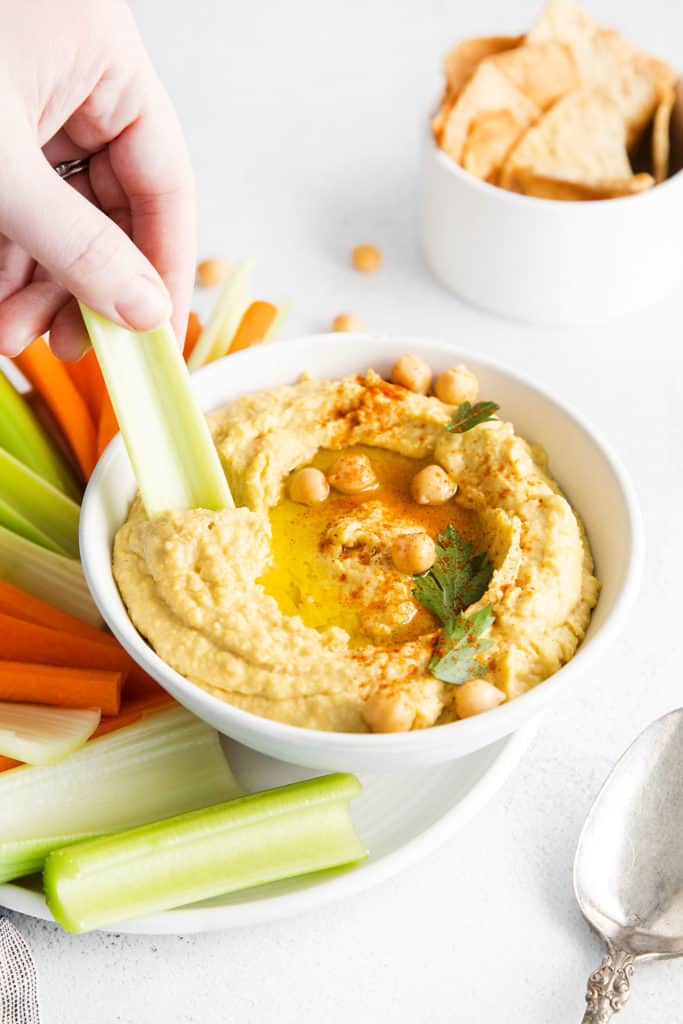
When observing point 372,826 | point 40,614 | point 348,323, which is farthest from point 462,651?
point 348,323

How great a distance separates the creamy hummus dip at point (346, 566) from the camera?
9.60 ft

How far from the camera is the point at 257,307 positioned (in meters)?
4.34

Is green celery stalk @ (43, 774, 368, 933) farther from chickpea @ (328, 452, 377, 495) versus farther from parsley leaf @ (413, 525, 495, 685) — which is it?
chickpea @ (328, 452, 377, 495)

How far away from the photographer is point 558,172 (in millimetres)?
4816

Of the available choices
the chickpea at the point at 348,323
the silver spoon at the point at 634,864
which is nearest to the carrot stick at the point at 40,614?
the silver spoon at the point at 634,864

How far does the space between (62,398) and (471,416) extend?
1.39 meters

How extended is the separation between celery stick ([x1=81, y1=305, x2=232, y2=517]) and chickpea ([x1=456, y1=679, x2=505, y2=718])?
2.83ft

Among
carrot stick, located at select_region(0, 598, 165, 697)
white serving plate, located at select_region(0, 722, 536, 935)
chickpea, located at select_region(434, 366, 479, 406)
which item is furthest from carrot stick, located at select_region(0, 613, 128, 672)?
chickpea, located at select_region(434, 366, 479, 406)

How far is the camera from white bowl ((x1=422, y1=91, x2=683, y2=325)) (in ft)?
15.3

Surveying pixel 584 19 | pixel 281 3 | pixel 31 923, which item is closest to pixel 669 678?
pixel 31 923

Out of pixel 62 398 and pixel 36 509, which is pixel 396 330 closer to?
pixel 62 398

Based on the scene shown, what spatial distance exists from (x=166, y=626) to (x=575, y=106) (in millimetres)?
2978

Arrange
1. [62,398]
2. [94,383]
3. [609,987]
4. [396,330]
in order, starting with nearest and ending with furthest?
[609,987]
[62,398]
[94,383]
[396,330]

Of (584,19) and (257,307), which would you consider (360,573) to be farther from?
(584,19)
